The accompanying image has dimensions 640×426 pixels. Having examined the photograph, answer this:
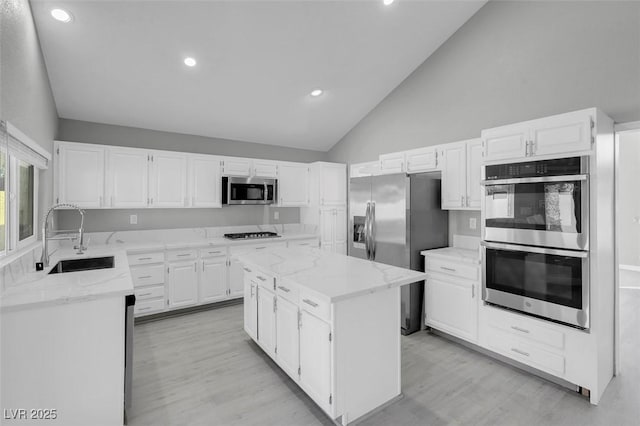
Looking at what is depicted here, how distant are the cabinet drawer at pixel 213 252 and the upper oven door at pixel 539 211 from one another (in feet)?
10.5

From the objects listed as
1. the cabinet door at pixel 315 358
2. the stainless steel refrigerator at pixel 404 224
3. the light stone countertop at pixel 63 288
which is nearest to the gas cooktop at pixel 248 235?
the stainless steel refrigerator at pixel 404 224

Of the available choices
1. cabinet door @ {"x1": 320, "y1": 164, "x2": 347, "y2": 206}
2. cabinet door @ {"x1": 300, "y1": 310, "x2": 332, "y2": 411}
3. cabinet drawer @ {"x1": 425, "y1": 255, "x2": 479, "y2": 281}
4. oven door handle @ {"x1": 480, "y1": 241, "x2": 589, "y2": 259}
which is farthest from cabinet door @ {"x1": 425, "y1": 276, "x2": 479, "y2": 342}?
cabinet door @ {"x1": 320, "y1": 164, "x2": 347, "y2": 206}

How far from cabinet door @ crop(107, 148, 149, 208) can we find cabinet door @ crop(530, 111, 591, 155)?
4.25 metres

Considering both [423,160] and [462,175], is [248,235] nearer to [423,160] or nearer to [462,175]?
[423,160]

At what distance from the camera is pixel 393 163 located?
4.11 metres

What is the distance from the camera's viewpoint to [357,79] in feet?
13.7

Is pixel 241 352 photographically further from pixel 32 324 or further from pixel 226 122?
pixel 226 122

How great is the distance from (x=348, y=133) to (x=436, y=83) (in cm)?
187

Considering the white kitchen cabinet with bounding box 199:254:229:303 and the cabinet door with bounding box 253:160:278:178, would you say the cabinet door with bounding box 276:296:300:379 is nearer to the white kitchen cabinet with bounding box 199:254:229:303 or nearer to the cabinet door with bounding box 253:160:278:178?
the white kitchen cabinet with bounding box 199:254:229:303

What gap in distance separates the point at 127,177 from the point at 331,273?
3.10m

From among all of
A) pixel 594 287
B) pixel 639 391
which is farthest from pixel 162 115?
pixel 639 391

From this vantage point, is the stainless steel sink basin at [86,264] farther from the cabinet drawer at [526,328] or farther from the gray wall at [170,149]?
the cabinet drawer at [526,328]

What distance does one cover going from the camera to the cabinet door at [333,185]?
210 inches

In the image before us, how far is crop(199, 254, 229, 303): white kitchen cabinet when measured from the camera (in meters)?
4.05
